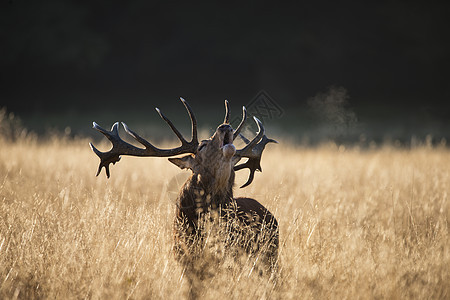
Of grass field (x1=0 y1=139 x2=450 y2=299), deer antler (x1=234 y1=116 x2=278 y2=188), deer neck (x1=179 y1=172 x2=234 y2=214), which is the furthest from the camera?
deer antler (x1=234 y1=116 x2=278 y2=188)

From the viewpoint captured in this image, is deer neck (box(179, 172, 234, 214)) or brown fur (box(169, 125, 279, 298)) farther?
deer neck (box(179, 172, 234, 214))

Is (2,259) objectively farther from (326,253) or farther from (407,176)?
(407,176)

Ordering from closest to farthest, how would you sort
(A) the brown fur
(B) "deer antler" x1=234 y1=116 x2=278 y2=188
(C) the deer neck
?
(A) the brown fur, (C) the deer neck, (B) "deer antler" x1=234 y1=116 x2=278 y2=188

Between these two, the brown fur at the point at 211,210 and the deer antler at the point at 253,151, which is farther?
the deer antler at the point at 253,151

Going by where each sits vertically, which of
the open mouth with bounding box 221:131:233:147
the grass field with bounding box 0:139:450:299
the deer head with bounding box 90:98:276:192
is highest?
the open mouth with bounding box 221:131:233:147

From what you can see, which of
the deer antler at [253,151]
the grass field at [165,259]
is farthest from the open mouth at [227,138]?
the grass field at [165,259]

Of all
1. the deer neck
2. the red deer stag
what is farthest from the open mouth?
the deer neck

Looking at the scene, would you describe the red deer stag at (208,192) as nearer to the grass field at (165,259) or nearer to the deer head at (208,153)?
the deer head at (208,153)

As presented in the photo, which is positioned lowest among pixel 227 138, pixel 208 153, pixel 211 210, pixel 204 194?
pixel 211 210

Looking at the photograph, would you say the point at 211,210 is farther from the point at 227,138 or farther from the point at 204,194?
the point at 227,138

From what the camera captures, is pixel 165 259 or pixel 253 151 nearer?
pixel 165 259

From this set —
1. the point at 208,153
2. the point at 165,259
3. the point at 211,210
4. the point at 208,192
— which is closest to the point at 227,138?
the point at 208,153

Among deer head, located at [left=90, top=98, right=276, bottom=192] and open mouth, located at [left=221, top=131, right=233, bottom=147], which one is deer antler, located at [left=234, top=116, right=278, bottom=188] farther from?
open mouth, located at [left=221, top=131, right=233, bottom=147]

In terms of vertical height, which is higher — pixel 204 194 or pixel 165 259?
pixel 204 194
